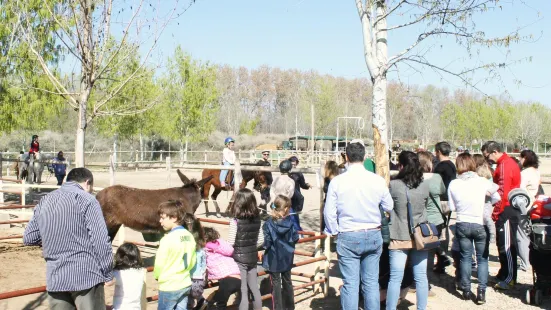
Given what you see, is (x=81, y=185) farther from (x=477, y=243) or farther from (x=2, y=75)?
(x=2, y=75)

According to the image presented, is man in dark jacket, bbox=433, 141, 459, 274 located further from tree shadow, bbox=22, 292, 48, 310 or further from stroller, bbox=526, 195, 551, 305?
tree shadow, bbox=22, 292, 48, 310

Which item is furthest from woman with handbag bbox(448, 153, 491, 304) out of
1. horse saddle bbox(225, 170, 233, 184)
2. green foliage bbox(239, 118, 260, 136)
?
green foliage bbox(239, 118, 260, 136)

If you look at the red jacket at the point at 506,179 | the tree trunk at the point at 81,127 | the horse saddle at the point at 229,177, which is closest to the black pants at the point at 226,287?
the red jacket at the point at 506,179

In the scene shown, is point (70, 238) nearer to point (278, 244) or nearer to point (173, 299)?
point (173, 299)

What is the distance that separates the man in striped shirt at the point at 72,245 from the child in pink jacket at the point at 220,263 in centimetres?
167

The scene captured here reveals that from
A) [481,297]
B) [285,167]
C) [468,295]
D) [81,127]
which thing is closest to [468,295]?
[468,295]

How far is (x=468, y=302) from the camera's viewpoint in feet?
20.5

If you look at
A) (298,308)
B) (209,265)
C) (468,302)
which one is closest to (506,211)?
(468,302)

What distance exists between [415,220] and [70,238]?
3.35 meters

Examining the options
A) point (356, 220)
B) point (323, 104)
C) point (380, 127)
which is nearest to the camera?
point (356, 220)

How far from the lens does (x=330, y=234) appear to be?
5.14m

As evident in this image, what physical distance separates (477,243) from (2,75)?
12.7 metres

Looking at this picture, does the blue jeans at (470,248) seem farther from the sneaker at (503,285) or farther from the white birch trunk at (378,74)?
the white birch trunk at (378,74)

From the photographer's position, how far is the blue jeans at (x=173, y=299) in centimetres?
425
